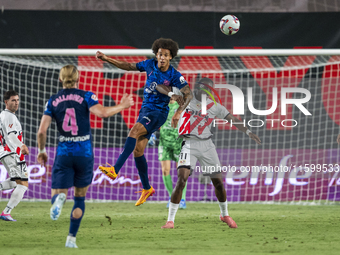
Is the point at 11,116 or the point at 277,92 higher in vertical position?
the point at 277,92

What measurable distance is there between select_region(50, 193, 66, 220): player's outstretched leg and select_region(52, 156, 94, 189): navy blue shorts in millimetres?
110

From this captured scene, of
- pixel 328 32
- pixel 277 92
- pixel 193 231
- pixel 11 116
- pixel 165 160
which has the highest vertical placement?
pixel 328 32

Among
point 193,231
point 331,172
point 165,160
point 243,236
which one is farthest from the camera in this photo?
point 331,172

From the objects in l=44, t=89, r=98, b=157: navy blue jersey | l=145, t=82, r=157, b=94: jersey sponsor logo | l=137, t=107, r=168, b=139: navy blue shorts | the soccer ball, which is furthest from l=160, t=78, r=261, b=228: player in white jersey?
l=44, t=89, r=98, b=157: navy blue jersey

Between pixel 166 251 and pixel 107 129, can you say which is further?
pixel 107 129

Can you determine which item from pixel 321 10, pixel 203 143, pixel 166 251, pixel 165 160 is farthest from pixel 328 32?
pixel 166 251

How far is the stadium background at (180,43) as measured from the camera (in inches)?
456

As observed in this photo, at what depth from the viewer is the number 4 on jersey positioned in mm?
4848

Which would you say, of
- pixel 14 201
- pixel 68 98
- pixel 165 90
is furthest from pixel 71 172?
pixel 14 201

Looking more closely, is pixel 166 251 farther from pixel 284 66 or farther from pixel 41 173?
pixel 284 66

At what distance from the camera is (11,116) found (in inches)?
308

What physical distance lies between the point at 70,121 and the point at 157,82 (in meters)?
1.90

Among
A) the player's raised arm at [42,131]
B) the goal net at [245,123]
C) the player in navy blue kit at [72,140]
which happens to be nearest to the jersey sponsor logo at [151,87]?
the player in navy blue kit at [72,140]

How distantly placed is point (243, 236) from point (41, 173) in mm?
6853
